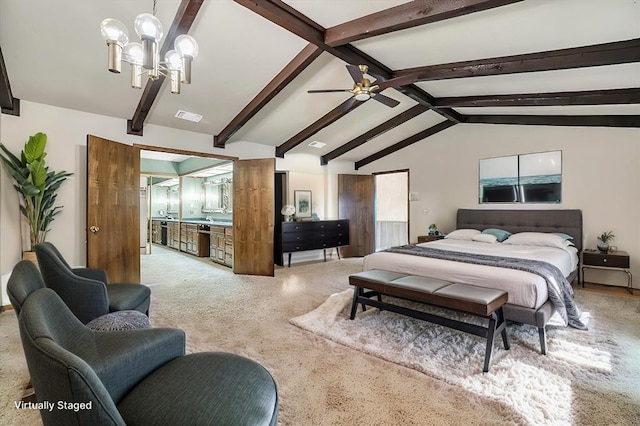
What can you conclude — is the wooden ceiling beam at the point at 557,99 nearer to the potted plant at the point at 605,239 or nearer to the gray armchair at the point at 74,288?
the potted plant at the point at 605,239

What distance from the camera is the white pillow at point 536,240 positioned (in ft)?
14.6

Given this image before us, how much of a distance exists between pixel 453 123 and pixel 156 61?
5.79 meters

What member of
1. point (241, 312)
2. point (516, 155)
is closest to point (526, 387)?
point (241, 312)

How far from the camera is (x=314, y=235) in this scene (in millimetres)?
6836

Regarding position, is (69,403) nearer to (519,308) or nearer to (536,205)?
(519,308)

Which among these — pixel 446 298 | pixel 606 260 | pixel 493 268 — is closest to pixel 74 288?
pixel 446 298

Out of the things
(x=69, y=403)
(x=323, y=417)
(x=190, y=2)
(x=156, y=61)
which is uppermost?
(x=190, y=2)

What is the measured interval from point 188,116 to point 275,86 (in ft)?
5.40

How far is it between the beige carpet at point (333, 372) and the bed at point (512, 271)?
48 centimetres

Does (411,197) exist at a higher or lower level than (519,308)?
higher

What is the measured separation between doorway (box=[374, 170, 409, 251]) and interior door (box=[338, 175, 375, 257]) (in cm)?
98

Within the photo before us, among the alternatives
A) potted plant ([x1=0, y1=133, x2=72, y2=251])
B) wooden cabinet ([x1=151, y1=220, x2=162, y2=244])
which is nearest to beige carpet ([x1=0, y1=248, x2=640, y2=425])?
potted plant ([x1=0, y1=133, x2=72, y2=251])

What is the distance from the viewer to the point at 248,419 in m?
1.12

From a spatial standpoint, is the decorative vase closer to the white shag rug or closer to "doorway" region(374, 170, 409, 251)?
Result: the white shag rug
